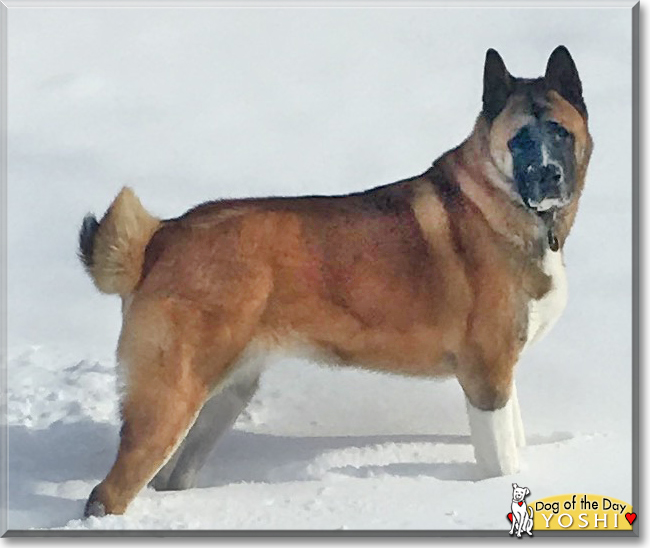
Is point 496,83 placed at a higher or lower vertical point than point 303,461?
higher

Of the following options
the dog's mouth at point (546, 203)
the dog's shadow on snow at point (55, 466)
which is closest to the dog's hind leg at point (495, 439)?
the dog's mouth at point (546, 203)

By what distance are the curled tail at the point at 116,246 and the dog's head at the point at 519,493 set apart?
1348mm

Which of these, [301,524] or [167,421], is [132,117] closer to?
[167,421]

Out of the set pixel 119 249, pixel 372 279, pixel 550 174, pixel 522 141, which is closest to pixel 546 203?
pixel 550 174

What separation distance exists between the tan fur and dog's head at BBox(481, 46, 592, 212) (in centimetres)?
119

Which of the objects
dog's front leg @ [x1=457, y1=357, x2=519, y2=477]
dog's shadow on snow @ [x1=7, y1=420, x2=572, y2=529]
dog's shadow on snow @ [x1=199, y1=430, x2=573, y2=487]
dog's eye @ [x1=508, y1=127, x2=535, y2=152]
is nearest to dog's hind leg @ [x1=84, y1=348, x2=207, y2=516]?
dog's shadow on snow @ [x1=7, y1=420, x2=572, y2=529]

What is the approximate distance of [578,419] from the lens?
149 inches

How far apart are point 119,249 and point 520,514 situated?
1.49 metres

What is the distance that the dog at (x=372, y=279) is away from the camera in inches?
125

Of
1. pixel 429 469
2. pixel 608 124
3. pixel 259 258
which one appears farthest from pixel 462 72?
pixel 429 469

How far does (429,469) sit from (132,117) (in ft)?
6.39

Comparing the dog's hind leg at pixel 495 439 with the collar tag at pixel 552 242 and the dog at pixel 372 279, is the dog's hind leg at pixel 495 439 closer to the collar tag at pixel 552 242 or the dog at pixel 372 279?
the dog at pixel 372 279

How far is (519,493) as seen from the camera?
3111 millimetres

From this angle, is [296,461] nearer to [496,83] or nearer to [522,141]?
[522,141]
